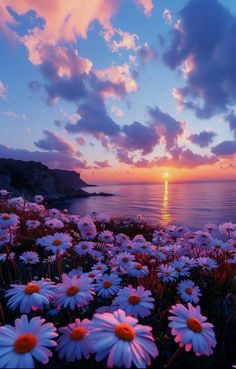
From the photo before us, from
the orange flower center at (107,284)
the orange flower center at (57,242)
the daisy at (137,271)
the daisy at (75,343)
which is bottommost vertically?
the daisy at (137,271)

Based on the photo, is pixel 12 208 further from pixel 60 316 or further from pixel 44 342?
pixel 44 342

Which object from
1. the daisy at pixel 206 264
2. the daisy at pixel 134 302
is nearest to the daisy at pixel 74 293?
the daisy at pixel 134 302

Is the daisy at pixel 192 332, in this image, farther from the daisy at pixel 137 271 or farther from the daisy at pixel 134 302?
the daisy at pixel 137 271

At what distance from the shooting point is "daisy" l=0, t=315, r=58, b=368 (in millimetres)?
1577

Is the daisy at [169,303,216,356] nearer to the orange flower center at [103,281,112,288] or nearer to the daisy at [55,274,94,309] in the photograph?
the daisy at [55,274,94,309]

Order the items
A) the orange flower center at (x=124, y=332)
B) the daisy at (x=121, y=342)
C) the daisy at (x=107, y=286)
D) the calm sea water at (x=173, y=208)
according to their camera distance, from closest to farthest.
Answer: the daisy at (x=121, y=342) < the orange flower center at (x=124, y=332) < the daisy at (x=107, y=286) < the calm sea water at (x=173, y=208)

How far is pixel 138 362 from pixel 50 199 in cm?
8467

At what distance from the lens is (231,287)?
424 centimetres

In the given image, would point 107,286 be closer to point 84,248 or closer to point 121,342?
point 121,342

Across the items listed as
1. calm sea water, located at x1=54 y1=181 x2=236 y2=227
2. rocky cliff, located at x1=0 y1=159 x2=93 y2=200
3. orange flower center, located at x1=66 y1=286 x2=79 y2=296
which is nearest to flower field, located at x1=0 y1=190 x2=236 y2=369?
orange flower center, located at x1=66 y1=286 x2=79 y2=296

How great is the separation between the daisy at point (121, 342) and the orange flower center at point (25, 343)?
1.16 feet

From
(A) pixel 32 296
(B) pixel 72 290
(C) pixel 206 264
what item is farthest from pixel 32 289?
(C) pixel 206 264

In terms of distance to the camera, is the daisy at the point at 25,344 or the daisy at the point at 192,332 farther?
the daisy at the point at 192,332

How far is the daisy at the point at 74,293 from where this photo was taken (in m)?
2.30
